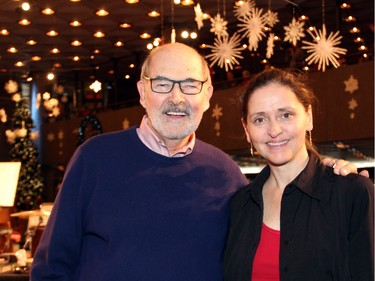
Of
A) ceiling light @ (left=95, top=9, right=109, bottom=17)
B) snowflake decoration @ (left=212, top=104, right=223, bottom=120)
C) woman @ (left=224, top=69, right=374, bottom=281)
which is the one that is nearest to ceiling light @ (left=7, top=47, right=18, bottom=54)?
ceiling light @ (left=95, top=9, right=109, bottom=17)

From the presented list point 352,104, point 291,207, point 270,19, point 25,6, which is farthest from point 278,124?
point 352,104

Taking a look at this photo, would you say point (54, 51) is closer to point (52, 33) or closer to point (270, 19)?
point (52, 33)

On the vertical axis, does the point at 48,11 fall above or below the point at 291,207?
above

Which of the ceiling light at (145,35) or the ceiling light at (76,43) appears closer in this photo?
the ceiling light at (76,43)

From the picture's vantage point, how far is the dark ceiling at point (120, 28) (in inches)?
465

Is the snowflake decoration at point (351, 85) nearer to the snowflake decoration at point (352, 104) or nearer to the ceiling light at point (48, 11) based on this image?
the snowflake decoration at point (352, 104)

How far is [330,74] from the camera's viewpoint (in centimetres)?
1186

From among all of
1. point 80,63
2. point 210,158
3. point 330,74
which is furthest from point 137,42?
point 210,158

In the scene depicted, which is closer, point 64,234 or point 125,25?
point 64,234

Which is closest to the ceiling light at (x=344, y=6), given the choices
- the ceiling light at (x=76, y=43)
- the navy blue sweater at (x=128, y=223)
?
the ceiling light at (x=76, y=43)

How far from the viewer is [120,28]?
1371 centimetres

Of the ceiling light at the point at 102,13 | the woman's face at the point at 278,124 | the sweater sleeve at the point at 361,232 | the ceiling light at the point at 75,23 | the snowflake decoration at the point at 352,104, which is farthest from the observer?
the ceiling light at the point at 75,23

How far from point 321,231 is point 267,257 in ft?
0.81

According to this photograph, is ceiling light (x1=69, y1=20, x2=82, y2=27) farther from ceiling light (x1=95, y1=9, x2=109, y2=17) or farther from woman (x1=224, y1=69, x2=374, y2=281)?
woman (x1=224, y1=69, x2=374, y2=281)
